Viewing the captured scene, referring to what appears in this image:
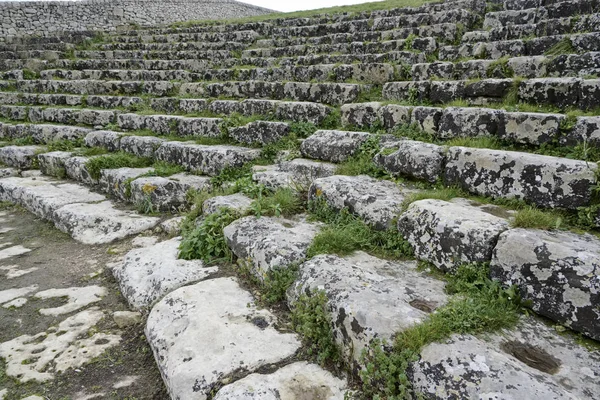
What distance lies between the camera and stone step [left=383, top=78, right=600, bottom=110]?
3367mm

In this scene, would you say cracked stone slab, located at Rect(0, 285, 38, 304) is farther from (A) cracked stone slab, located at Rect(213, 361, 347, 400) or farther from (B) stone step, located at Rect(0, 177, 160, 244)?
(A) cracked stone slab, located at Rect(213, 361, 347, 400)

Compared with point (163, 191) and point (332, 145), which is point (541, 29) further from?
point (163, 191)

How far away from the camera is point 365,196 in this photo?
3234 mm

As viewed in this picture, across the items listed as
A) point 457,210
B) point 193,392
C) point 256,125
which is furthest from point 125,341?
point 256,125

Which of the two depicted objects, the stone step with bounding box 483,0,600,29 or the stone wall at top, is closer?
the stone step with bounding box 483,0,600,29

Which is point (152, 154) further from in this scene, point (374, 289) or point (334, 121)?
point (374, 289)

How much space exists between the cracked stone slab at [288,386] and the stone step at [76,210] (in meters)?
2.75

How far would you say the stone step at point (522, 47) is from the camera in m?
4.40

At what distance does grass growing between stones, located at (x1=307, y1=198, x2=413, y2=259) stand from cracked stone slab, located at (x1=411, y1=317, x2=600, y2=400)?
0.97 metres

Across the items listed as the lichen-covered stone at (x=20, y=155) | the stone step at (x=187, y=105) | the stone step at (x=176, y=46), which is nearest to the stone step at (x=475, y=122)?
the stone step at (x=187, y=105)

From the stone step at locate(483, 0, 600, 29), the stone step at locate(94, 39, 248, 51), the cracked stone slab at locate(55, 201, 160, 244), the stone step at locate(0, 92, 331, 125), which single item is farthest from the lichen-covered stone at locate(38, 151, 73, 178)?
the stone step at locate(483, 0, 600, 29)

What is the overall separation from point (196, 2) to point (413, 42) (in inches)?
772

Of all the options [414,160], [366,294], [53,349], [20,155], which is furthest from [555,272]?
[20,155]

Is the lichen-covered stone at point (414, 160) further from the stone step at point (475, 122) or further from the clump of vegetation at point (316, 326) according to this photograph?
the clump of vegetation at point (316, 326)
